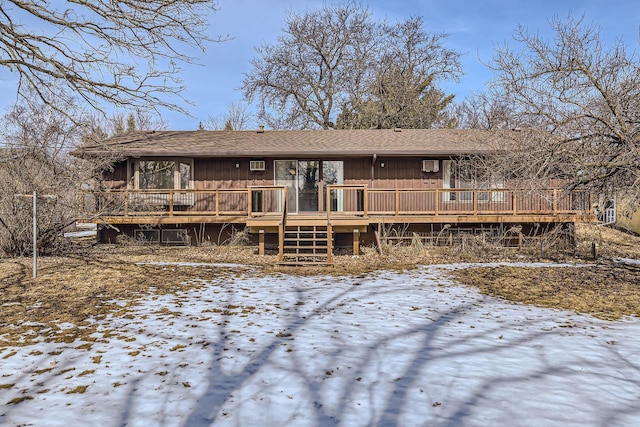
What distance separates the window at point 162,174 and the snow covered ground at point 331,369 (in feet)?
27.6

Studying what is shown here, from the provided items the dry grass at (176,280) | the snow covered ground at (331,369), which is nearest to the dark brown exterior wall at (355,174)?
the dry grass at (176,280)

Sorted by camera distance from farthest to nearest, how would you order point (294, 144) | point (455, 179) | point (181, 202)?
1. point (294, 144)
2. point (455, 179)
3. point (181, 202)

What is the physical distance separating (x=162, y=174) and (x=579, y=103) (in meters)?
12.1

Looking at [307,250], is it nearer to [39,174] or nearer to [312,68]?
[39,174]

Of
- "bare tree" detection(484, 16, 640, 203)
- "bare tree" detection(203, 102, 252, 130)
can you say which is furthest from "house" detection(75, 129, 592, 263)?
"bare tree" detection(203, 102, 252, 130)

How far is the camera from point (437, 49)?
26484mm

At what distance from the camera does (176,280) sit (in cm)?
729

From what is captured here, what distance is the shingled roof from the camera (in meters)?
12.4

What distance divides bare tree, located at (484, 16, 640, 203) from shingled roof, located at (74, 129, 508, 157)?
3.24 metres

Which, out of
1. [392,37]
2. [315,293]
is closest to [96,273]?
[315,293]

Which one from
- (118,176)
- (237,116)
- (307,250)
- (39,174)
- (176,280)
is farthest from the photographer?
(237,116)

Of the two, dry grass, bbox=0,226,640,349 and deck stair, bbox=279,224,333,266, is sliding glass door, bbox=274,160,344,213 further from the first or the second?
dry grass, bbox=0,226,640,349

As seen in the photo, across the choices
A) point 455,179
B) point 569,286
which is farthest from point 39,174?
point 455,179

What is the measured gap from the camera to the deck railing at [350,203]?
11.6 metres
